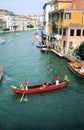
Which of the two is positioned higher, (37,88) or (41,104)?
(37,88)

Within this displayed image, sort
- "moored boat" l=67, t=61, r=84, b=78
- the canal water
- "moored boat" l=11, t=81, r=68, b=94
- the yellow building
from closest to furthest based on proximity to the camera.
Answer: the canal water, "moored boat" l=11, t=81, r=68, b=94, "moored boat" l=67, t=61, r=84, b=78, the yellow building

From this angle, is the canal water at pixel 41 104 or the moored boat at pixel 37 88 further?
the moored boat at pixel 37 88

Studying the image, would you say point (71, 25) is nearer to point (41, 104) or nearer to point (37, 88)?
point (37, 88)

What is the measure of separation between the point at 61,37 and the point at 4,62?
12.3 meters

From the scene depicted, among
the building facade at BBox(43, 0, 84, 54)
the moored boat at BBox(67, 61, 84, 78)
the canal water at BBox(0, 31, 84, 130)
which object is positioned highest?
the building facade at BBox(43, 0, 84, 54)

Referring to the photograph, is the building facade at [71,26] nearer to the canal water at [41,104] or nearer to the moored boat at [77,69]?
the moored boat at [77,69]

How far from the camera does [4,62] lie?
44.8 m

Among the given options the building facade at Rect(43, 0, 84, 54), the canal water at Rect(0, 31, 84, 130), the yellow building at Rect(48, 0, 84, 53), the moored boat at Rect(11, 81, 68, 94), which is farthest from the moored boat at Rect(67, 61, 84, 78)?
the yellow building at Rect(48, 0, 84, 53)

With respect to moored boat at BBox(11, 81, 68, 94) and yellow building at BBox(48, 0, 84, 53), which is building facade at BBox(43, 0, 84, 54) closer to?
yellow building at BBox(48, 0, 84, 53)

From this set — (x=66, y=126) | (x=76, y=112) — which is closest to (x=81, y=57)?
(x=76, y=112)

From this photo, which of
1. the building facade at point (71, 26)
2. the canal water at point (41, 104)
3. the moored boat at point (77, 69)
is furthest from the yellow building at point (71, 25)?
the moored boat at point (77, 69)

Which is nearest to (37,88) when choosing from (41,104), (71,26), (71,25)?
(41,104)

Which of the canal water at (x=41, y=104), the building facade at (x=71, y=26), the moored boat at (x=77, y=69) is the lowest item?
the canal water at (x=41, y=104)

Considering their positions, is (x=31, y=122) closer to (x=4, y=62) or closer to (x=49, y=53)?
(x=4, y=62)
